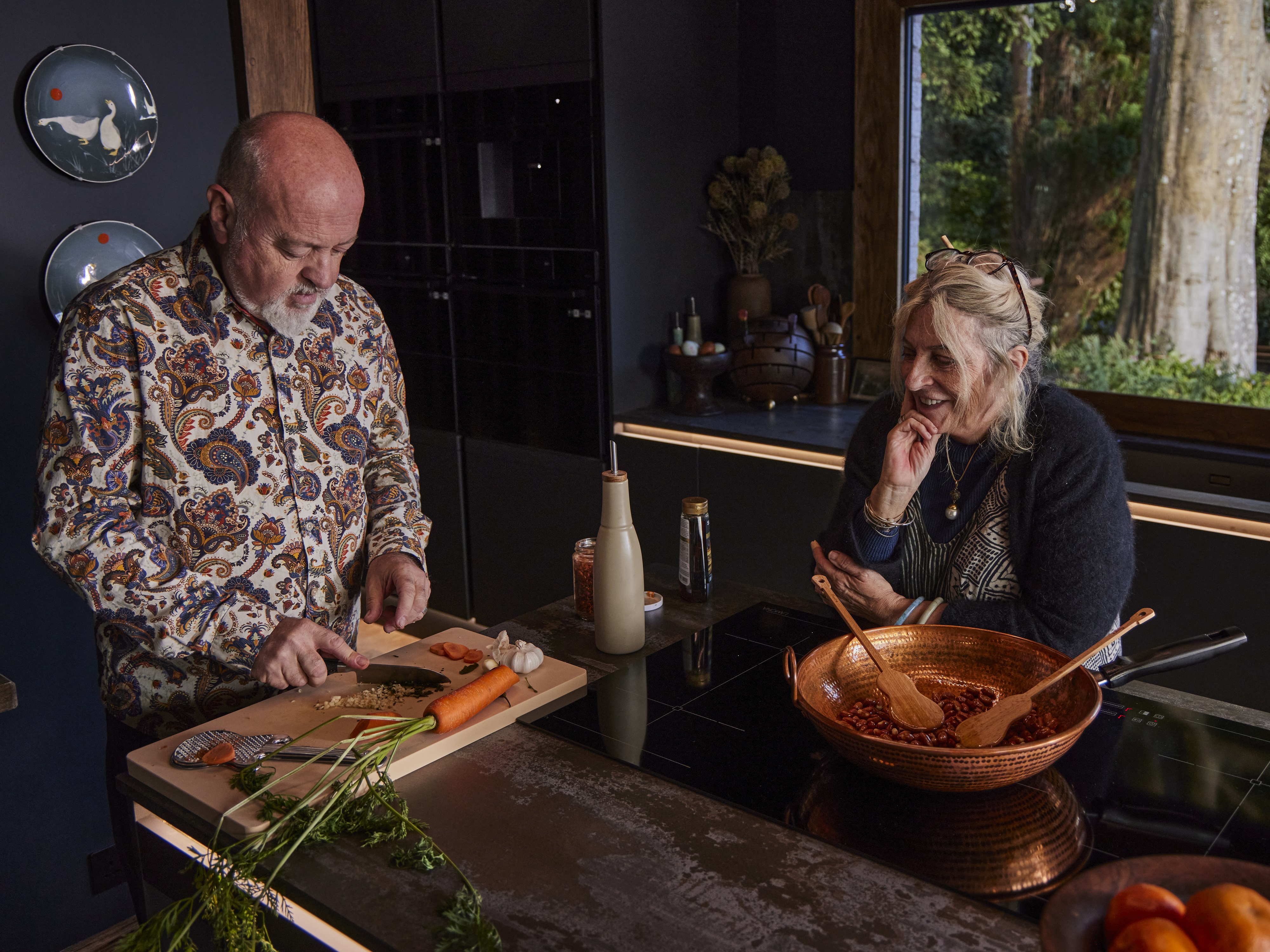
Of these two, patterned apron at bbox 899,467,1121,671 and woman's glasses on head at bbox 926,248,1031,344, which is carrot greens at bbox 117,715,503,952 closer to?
patterned apron at bbox 899,467,1121,671

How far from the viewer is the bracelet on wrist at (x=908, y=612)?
1703mm

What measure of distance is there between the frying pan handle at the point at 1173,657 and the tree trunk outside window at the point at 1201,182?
1.83 meters

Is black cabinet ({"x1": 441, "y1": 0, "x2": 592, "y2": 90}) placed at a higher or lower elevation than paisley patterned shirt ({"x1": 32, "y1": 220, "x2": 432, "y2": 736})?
higher

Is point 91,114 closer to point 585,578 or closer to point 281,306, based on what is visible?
point 281,306

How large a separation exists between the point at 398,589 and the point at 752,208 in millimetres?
2217

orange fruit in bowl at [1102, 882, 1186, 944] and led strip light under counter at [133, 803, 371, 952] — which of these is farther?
led strip light under counter at [133, 803, 371, 952]

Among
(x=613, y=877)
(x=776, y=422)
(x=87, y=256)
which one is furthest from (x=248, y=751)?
(x=776, y=422)

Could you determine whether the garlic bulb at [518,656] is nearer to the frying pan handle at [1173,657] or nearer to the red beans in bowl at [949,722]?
the red beans in bowl at [949,722]

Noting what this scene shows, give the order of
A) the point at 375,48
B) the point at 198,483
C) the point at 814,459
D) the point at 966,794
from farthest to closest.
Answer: the point at 375,48, the point at 814,459, the point at 198,483, the point at 966,794

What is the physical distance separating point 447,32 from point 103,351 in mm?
2365

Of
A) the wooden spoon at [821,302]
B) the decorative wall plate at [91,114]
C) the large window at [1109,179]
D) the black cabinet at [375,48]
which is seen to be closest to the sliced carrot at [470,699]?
the decorative wall plate at [91,114]

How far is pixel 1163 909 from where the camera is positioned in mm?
782

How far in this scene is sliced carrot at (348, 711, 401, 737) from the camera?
4.25 feet

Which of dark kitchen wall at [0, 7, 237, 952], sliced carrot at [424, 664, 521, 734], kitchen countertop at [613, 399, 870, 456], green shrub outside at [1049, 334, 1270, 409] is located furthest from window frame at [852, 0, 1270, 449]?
sliced carrot at [424, 664, 521, 734]
